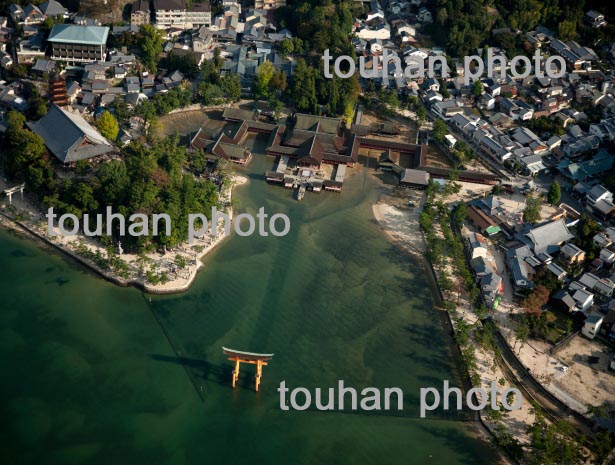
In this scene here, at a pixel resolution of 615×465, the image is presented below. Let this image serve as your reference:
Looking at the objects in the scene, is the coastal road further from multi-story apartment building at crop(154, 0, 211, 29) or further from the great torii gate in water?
multi-story apartment building at crop(154, 0, 211, 29)

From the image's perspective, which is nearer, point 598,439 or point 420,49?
point 598,439

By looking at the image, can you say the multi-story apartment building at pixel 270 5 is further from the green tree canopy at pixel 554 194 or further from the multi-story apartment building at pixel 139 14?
the green tree canopy at pixel 554 194

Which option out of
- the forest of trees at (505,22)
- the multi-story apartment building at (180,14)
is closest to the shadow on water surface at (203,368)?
the multi-story apartment building at (180,14)

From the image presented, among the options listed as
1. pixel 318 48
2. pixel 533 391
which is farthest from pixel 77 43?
pixel 533 391

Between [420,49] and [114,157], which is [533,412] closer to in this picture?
[114,157]

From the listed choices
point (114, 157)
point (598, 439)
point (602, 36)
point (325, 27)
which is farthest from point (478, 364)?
point (602, 36)
